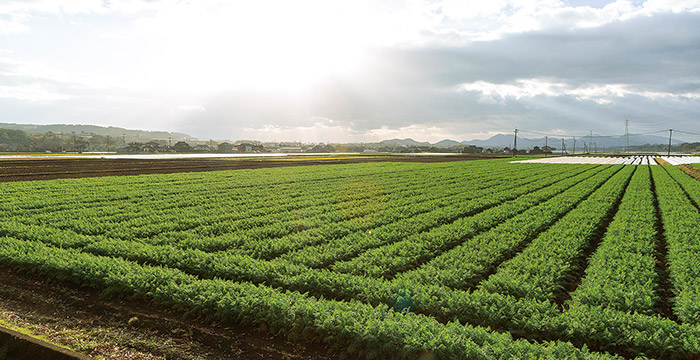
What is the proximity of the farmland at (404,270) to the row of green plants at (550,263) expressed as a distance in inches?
1.6

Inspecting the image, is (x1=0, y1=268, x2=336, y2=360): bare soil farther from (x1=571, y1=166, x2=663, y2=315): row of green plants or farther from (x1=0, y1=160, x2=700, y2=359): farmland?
(x1=571, y1=166, x2=663, y2=315): row of green plants

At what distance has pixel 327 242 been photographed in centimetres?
1105

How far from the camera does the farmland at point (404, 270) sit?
5.85m

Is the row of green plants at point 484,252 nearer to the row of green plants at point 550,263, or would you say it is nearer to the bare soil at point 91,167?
the row of green plants at point 550,263

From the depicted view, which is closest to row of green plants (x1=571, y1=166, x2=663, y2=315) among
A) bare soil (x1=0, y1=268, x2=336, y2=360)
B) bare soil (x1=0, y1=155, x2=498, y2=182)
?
bare soil (x1=0, y1=268, x2=336, y2=360)

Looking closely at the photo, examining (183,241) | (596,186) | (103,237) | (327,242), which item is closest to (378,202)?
(327,242)

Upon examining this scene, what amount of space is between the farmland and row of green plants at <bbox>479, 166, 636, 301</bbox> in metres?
0.04

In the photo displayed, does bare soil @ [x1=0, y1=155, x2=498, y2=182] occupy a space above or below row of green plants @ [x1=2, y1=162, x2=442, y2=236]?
above

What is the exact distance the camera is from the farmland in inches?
230

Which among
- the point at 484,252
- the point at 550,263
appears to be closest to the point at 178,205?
the point at 484,252

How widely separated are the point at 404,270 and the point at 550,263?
3236 mm

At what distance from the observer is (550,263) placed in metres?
8.80

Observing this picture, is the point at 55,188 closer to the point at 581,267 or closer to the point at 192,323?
the point at 192,323

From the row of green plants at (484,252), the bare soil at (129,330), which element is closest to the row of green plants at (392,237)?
the row of green plants at (484,252)
